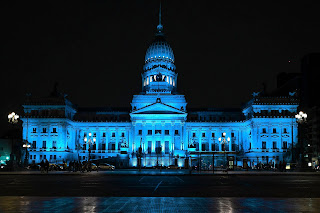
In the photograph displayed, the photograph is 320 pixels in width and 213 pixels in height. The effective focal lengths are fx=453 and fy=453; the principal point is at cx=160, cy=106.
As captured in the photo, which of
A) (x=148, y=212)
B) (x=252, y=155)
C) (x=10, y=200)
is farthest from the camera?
(x=252, y=155)

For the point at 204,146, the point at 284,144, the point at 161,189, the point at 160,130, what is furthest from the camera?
the point at 204,146

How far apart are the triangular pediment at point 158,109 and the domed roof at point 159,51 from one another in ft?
90.1

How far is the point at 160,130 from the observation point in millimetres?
131250

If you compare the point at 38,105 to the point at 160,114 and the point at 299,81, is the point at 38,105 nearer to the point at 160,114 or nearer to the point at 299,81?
the point at 160,114

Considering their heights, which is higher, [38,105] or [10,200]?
[38,105]

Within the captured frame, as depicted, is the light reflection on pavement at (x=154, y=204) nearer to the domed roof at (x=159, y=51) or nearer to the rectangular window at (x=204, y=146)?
the rectangular window at (x=204, y=146)

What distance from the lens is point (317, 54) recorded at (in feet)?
439

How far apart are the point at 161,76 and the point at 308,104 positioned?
4672cm

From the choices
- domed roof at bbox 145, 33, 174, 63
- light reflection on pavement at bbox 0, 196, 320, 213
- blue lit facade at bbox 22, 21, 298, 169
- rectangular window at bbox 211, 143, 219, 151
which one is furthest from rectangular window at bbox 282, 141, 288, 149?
light reflection on pavement at bbox 0, 196, 320, 213

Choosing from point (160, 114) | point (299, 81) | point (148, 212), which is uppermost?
point (299, 81)

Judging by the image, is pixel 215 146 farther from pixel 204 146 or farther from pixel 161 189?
pixel 161 189

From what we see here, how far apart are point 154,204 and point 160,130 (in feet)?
358

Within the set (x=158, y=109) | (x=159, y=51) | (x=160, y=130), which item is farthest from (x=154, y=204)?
(x=159, y=51)

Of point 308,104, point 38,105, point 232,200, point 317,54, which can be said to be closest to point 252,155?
point 308,104
